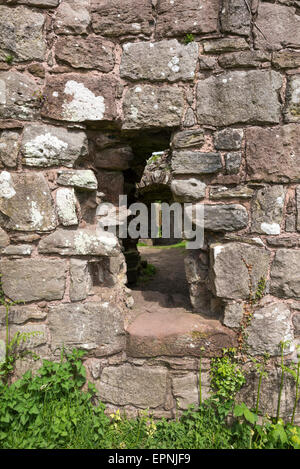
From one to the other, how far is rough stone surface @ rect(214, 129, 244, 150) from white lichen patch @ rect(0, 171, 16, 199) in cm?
148

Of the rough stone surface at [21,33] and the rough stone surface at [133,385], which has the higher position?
the rough stone surface at [21,33]

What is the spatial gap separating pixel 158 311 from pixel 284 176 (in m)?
1.39

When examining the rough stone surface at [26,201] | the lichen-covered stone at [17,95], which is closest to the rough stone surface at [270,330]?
the rough stone surface at [26,201]

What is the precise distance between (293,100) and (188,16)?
92cm

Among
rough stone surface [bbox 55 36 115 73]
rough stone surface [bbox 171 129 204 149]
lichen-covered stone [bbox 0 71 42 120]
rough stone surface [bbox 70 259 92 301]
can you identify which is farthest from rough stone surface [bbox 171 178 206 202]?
lichen-covered stone [bbox 0 71 42 120]

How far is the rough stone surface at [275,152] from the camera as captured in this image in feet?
6.21

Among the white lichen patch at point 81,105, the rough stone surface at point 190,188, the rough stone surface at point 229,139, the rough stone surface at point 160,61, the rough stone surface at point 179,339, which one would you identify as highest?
the rough stone surface at point 160,61

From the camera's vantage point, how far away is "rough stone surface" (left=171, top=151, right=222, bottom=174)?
1.94 meters

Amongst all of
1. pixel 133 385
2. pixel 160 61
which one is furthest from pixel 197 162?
pixel 133 385

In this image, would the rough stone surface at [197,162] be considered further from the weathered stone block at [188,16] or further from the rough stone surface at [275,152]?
the weathered stone block at [188,16]

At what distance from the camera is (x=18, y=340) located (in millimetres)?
1964

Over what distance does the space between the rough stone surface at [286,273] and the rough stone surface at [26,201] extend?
1.62m

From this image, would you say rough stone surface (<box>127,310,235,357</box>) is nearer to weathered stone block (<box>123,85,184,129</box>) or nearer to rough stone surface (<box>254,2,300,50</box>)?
weathered stone block (<box>123,85,184,129</box>)
